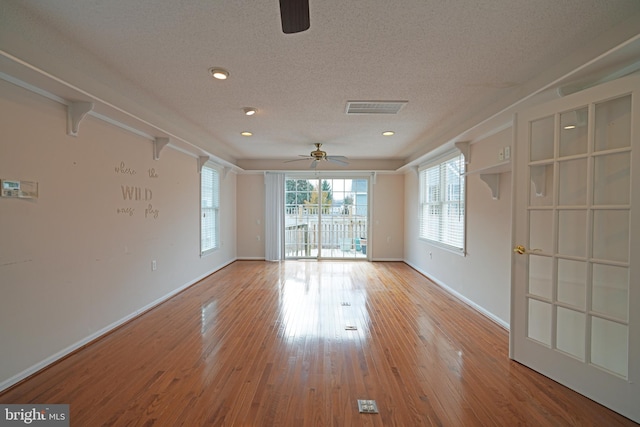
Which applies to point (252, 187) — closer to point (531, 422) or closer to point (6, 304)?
point (6, 304)

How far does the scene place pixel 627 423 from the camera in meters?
1.78

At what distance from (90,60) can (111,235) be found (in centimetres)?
166

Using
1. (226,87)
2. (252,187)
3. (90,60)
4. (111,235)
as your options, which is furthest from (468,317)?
(252,187)

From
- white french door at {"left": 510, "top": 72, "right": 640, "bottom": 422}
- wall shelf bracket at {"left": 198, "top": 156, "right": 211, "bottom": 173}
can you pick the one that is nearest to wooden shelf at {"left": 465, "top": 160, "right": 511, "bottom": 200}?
white french door at {"left": 510, "top": 72, "right": 640, "bottom": 422}

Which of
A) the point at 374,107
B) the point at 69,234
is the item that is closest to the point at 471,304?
the point at 374,107

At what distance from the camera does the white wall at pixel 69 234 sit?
210 centimetres

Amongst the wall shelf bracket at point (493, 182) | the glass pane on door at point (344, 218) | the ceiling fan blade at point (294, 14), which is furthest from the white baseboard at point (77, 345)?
the wall shelf bracket at point (493, 182)

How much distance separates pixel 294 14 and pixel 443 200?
440 centimetres

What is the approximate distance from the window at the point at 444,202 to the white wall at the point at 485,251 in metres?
0.24

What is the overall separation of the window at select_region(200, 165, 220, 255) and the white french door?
4.82 metres

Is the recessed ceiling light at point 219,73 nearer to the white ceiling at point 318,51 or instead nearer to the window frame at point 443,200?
the white ceiling at point 318,51

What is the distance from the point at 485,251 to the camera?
3.64 m

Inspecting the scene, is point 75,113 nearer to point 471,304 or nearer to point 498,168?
point 498,168

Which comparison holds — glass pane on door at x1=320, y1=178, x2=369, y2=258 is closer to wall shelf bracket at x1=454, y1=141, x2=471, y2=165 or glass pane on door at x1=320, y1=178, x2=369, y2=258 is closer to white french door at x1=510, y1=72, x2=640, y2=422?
wall shelf bracket at x1=454, y1=141, x2=471, y2=165
